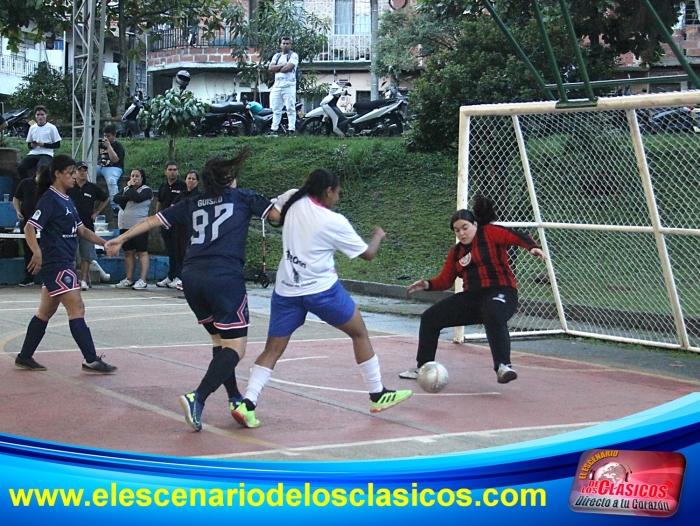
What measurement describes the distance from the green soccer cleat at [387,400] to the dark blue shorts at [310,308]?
675 mm

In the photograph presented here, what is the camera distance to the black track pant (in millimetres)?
8094

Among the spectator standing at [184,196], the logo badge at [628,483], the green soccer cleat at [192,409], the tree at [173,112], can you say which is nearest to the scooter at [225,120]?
the tree at [173,112]

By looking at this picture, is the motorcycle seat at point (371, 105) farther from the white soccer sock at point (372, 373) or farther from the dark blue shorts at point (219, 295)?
the dark blue shorts at point (219, 295)

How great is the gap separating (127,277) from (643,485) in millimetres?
14392

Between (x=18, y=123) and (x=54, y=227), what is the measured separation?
22839mm

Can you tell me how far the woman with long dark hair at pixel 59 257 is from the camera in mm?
8266

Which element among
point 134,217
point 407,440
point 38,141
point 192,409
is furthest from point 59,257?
point 38,141

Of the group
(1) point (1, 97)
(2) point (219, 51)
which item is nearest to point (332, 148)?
(2) point (219, 51)

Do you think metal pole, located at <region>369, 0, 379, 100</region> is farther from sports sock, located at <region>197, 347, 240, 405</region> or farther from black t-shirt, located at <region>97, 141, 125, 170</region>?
sports sock, located at <region>197, 347, 240, 405</region>

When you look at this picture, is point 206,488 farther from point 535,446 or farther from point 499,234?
point 499,234

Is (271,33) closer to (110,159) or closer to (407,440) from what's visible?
(110,159)

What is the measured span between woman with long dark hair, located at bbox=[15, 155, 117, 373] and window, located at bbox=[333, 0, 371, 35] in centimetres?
3012

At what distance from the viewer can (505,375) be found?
26.0 ft

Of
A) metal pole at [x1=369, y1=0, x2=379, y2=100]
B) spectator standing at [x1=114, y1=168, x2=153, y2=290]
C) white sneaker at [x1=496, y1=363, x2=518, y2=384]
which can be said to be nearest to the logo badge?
white sneaker at [x1=496, y1=363, x2=518, y2=384]
